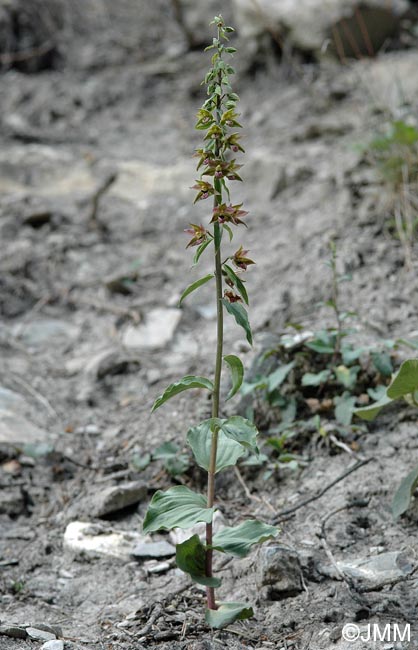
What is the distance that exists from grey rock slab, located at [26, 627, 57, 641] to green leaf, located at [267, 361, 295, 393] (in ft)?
4.14

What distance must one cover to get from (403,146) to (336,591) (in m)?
2.81

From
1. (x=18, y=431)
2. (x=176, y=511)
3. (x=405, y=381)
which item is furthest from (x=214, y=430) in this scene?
(x=18, y=431)

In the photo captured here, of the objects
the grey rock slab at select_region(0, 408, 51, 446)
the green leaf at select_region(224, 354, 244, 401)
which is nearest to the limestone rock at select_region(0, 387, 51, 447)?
the grey rock slab at select_region(0, 408, 51, 446)

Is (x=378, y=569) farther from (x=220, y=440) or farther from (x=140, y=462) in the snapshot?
(x=140, y=462)

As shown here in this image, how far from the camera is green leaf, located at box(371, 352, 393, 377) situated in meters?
2.82

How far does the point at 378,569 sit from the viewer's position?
216cm

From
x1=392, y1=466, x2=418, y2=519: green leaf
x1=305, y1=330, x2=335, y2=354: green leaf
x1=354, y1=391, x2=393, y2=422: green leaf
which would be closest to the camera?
x1=392, y1=466, x2=418, y2=519: green leaf

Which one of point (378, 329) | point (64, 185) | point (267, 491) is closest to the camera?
point (267, 491)

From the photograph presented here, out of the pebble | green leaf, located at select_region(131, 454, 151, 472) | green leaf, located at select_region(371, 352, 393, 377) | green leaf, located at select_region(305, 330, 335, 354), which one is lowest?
green leaf, located at select_region(131, 454, 151, 472)

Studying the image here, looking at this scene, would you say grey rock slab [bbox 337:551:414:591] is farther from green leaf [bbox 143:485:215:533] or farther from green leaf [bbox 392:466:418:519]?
green leaf [bbox 143:485:215:533]

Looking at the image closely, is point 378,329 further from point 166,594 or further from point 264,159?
point 264,159

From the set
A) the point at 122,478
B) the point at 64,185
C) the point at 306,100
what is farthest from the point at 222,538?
the point at 306,100

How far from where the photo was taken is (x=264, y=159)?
5.36 m

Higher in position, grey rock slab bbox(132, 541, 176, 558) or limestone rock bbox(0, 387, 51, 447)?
limestone rock bbox(0, 387, 51, 447)
